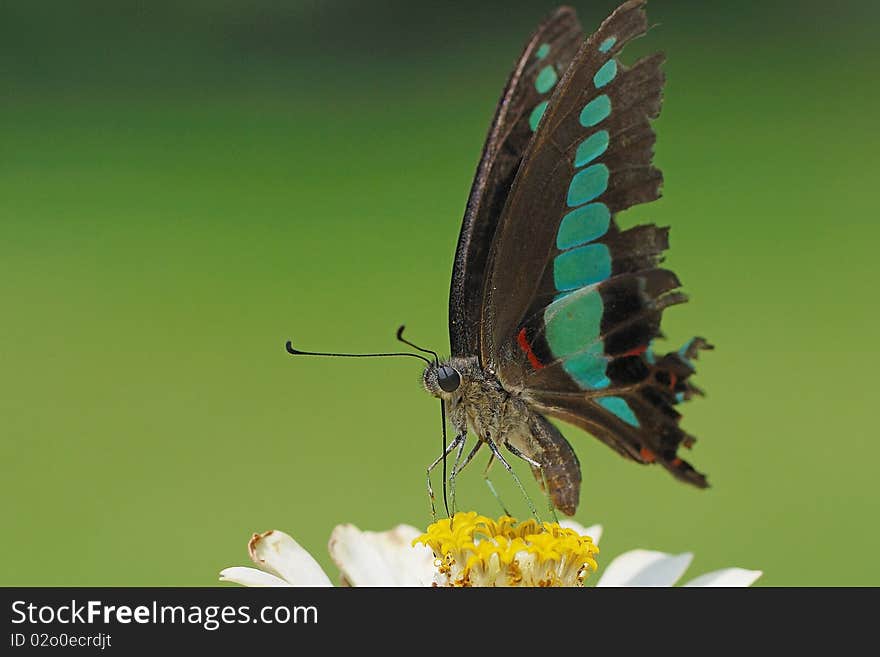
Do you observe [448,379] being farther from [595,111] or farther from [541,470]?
[595,111]

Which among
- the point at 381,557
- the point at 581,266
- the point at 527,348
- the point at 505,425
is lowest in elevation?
the point at 381,557

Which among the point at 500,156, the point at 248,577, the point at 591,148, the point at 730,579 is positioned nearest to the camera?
the point at 248,577

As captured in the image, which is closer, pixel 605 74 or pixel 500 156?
pixel 605 74

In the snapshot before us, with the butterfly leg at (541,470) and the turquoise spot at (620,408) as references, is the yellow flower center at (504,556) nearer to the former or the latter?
the butterfly leg at (541,470)

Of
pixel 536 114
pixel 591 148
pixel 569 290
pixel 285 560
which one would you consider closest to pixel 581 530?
pixel 569 290

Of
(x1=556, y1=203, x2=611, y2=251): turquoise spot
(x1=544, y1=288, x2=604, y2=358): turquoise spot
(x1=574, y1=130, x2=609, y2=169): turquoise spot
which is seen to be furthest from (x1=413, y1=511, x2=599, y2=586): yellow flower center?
(x1=574, y1=130, x2=609, y2=169): turquoise spot

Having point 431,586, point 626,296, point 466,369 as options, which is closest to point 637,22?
point 626,296

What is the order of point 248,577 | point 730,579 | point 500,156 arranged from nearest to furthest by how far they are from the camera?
point 248,577
point 730,579
point 500,156

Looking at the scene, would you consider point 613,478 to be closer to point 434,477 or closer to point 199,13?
point 434,477
